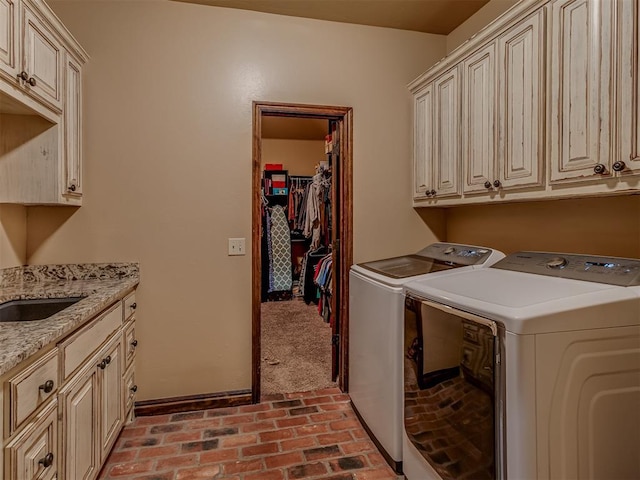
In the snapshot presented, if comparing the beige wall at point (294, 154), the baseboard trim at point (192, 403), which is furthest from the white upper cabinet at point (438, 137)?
the beige wall at point (294, 154)

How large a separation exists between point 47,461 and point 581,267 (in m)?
2.02

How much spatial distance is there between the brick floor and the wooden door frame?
0.87 feet

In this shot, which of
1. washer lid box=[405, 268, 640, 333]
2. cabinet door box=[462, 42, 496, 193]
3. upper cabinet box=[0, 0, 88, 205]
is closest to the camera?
washer lid box=[405, 268, 640, 333]

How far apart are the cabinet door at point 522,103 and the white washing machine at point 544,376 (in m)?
0.51

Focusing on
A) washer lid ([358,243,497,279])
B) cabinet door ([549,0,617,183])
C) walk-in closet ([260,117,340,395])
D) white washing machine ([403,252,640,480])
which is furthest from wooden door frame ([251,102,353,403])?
cabinet door ([549,0,617,183])

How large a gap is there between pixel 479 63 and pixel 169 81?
6.14 feet

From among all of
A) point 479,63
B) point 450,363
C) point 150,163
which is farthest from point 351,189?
point 450,363

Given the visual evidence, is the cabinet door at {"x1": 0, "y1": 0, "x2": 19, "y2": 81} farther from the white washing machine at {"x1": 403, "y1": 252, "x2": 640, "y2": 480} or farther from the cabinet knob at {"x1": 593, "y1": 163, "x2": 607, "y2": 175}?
the cabinet knob at {"x1": 593, "y1": 163, "x2": 607, "y2": 175}

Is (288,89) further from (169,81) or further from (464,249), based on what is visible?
(464,249)

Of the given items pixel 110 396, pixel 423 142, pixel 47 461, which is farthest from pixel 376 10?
pixel 47 461

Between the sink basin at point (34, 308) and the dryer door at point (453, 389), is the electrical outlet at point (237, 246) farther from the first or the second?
the dryer door at point (453, 389)

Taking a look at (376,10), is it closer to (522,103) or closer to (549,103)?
(522,103)

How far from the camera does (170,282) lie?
2436 mm

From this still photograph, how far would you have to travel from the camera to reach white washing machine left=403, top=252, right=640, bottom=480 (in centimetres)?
115
